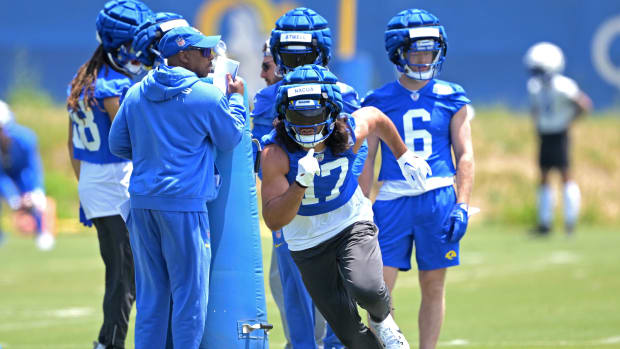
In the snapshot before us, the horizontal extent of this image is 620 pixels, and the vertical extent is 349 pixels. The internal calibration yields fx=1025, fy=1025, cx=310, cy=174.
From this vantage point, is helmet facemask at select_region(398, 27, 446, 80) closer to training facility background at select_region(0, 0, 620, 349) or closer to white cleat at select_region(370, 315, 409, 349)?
white cleat at select_region(370, 315, 409, 349)

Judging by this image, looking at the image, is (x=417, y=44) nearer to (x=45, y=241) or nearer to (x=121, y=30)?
(x=121, y=30)

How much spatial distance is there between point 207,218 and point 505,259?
25.3ft

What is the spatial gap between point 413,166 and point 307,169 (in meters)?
0.98

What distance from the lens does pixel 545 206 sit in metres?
15.1

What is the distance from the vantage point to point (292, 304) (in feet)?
20.3

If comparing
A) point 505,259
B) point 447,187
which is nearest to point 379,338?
point 447,187

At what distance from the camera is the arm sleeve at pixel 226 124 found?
549 cm

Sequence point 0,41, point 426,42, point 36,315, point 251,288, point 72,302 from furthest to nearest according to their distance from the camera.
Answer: point 0,41
point 72,302
point 36,315
point 426,42
point 251,288

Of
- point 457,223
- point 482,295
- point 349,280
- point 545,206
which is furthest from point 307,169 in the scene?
point 545,206

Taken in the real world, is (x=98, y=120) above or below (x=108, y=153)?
above

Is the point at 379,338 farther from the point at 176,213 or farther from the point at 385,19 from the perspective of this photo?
the point at 385,19

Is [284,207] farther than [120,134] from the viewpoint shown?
No

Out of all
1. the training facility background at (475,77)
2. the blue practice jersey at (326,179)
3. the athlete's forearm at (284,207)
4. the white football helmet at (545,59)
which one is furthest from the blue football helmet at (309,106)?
the white football helmet at (545,59)

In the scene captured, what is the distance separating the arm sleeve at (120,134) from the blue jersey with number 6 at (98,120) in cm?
74
